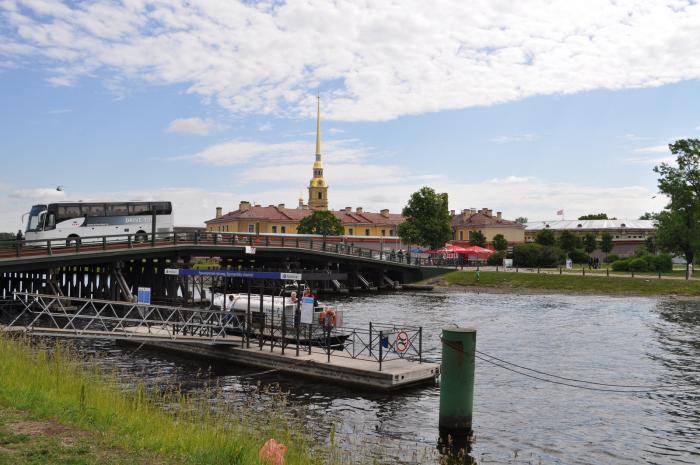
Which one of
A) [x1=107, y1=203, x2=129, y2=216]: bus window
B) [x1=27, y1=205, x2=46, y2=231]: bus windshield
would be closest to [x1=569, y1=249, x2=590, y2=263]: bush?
[x1=107, y1=203, x2=129, y2=216]: bus window

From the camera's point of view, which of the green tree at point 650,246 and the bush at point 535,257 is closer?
the bush at point 535,257

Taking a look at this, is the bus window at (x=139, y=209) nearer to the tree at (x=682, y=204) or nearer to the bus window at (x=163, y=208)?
the bus window at (x=163, y=208)

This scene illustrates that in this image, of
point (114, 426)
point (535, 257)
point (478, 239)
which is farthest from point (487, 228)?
point (114, 426)

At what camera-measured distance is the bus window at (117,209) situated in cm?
5712

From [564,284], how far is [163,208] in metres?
43.8

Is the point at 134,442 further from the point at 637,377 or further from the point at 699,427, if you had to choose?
the point at 637,377

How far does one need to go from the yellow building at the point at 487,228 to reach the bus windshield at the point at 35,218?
340 ft

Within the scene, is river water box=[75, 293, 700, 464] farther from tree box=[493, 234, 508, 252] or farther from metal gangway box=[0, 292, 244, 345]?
tree box=[493, 234, 508, 252]

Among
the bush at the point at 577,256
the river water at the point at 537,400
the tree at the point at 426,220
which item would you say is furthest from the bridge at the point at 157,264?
the bush at the point at 577,256

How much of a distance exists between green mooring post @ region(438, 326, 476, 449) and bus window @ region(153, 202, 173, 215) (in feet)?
152

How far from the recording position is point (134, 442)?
12.0m

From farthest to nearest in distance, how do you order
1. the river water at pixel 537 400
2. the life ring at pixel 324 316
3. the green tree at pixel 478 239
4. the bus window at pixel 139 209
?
the green tree at pixel 478 239 < the bus window at pixel 139 209 < the life ring at pixel 324 316 < the river water at pixel 537 400

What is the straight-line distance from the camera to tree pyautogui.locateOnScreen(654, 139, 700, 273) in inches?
3196

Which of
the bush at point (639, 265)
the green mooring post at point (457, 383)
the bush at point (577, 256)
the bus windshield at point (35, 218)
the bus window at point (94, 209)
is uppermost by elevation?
the bus window at point (94, 209)
